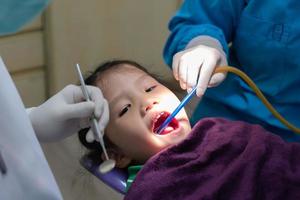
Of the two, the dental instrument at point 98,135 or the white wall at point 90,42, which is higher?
the dental instrument at point 98,135

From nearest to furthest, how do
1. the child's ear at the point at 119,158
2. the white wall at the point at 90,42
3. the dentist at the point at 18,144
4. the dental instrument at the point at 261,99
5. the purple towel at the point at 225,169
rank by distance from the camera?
the dentist at the point at 18,144 < the purple towel at the point at 225,169 < the dental instrument at the point at 261,99 < the child's ear at the point at 119,158 < the white wall at the point at 90,42

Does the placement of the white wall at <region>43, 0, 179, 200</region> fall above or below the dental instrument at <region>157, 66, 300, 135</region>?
below

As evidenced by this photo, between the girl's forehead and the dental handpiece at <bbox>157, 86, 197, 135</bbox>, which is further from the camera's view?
the girl's forehead

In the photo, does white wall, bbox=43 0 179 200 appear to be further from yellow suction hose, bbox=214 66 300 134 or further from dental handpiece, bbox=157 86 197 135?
→ yellow suction hose, bbox=214 66 300 134

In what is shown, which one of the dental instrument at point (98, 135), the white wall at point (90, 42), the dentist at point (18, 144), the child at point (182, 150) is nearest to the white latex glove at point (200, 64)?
the child at point (182, 150)

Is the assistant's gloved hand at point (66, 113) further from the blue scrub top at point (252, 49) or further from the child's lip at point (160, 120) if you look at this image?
the blue scrub top at point (252, 49)

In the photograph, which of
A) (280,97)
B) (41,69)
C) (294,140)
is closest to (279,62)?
Result: (280,97)

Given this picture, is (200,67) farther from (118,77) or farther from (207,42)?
(118,77)

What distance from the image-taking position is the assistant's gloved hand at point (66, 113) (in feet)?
3.35

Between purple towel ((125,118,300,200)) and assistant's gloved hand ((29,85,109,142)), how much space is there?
0.16m

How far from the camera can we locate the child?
103cm

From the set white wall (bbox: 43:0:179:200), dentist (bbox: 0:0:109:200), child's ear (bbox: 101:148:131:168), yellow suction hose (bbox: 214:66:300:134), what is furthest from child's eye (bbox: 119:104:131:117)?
white wall (bbox: 43:0:179:200)

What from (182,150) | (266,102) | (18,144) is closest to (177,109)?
(182,150)

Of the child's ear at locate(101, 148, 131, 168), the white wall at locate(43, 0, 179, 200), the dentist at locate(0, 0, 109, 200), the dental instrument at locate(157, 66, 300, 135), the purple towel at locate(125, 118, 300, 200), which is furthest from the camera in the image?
the white wall at locate(43, 0, 179, 200)
